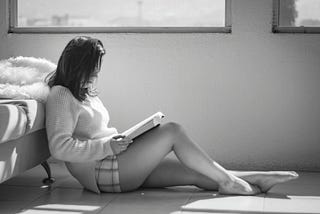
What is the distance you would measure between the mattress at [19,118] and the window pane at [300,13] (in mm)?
1733

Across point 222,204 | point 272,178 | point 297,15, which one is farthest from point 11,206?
point 297,15

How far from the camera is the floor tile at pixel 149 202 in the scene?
297 cm

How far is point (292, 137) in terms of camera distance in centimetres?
411

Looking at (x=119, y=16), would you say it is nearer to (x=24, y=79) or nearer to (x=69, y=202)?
(x=24, y=79)

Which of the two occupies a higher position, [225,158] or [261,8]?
[261,8]

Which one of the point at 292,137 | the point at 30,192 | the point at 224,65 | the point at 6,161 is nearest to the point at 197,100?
the point at 224,65

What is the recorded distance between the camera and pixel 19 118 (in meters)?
2.86

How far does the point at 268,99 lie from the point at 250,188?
3.24ft

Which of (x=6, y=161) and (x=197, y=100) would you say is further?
(x=197, y=100)

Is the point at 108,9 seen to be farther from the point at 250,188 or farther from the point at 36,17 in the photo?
the point at 250,188

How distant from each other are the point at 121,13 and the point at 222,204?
5.48ft

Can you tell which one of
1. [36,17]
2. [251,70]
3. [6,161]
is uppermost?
[36,17]

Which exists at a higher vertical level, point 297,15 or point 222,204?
point 297,15

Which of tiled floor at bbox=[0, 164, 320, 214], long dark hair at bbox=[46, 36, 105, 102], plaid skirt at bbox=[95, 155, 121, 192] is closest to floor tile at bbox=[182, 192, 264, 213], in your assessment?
tiled floor at bbox=[0, 164, 320, 214]
